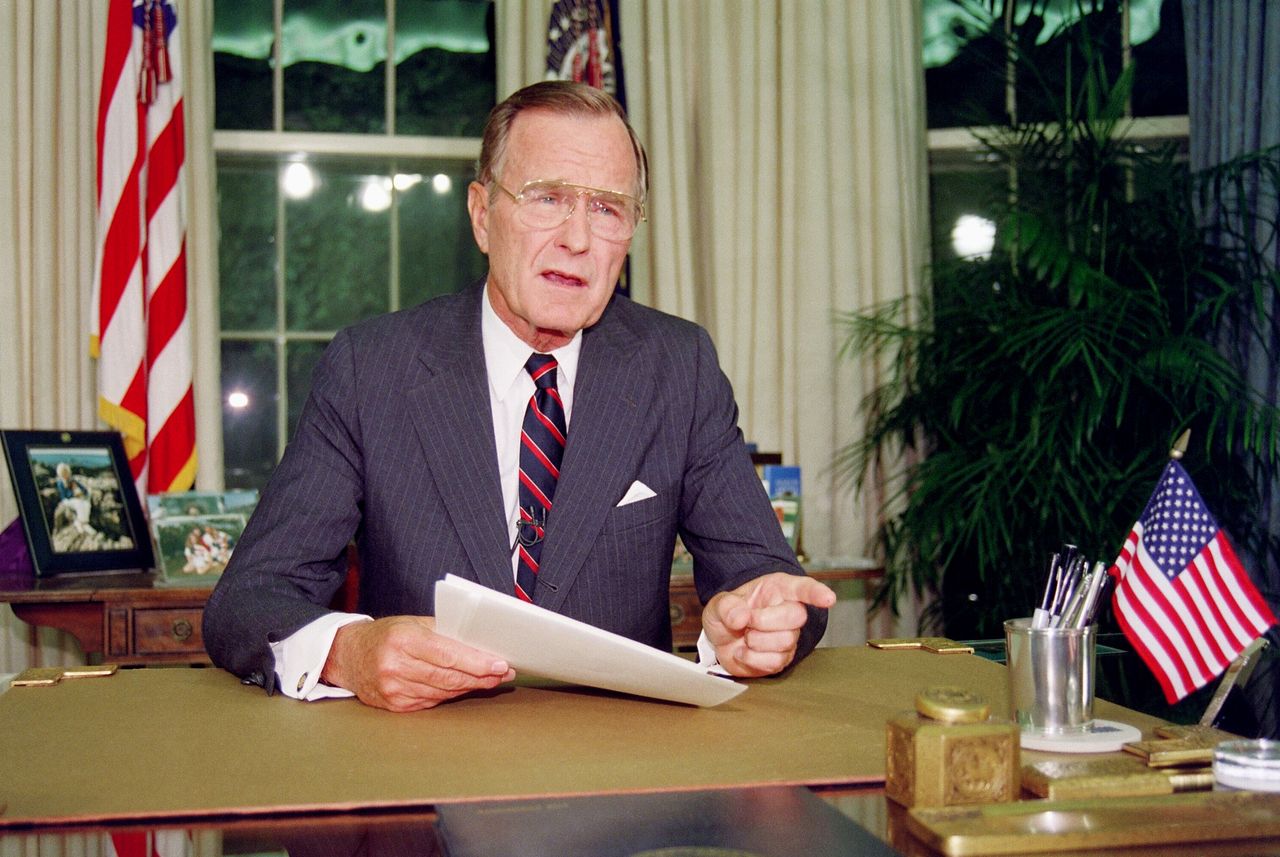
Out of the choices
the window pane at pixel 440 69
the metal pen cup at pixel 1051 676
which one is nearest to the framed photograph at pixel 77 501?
the window pane at pixel 440 69

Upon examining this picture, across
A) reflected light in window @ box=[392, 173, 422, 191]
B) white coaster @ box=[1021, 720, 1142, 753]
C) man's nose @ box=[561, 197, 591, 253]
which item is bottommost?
white coaster @ box=[1021, 720, 1142, 753]

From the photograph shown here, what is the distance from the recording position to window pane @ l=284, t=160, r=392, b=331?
4012 millimetres

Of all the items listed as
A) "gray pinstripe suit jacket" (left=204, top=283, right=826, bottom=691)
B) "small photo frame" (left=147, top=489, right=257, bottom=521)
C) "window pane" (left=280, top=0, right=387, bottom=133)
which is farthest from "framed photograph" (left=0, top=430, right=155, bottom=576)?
"gray pinstripe suit jacket" (left=204, top=283, right=826, bottom=691)

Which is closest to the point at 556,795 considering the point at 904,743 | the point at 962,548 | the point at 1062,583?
the point at 904,743

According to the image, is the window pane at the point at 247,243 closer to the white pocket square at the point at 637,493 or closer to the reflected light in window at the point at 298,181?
the reflected light in window at the point at 298,181

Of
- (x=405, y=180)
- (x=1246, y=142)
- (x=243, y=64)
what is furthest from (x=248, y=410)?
(x=1246, y=142)

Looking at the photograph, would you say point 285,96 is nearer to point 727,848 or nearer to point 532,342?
point 532,342

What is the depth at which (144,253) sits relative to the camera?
3496 millimetres

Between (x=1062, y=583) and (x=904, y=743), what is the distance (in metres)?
0.34

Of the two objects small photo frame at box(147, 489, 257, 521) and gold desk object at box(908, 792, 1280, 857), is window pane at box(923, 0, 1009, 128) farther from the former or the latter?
gold desk object at box(908, 792, 1280, 857)

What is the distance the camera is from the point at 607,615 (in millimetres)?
1939

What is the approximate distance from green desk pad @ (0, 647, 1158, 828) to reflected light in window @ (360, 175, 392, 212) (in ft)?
8.71

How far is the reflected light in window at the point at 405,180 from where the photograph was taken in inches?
160

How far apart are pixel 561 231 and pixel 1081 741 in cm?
116
